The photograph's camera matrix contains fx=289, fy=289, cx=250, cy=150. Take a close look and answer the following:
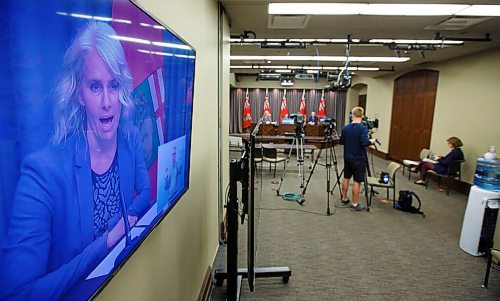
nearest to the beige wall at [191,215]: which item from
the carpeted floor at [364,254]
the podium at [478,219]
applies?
the carpeted floor at [364,254]

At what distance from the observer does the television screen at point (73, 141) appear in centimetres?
47

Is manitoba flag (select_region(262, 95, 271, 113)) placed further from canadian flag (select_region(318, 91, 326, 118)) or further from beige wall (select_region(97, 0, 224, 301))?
beige wall (select_region(97, 0, 224, 301))

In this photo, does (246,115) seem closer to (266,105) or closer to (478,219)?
(266,105)

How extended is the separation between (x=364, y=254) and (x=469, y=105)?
4.66 meters

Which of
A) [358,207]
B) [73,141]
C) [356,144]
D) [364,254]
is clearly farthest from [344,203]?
[73,141]

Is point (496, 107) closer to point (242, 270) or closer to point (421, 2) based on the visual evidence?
point (421, 2)

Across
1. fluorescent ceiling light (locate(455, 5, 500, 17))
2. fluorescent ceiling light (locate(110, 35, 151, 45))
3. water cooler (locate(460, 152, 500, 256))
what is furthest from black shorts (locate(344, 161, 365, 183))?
fluorescent ceiling light (locate(110, 35, 151, 45))

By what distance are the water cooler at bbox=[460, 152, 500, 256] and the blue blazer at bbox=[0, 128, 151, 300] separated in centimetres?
404

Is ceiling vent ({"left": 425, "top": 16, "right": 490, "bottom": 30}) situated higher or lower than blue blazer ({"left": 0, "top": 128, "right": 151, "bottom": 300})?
higher

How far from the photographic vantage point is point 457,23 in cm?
378

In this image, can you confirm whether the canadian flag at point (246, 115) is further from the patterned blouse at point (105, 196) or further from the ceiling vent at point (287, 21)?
the patterned blouse at point (105, 196)

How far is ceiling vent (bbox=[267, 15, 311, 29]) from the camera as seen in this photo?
3719 mm

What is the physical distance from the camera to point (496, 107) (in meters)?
5.29

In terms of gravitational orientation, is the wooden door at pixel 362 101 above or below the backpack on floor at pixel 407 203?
above
